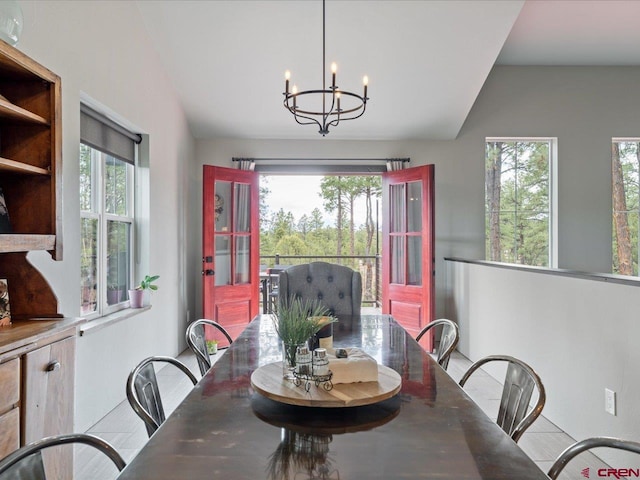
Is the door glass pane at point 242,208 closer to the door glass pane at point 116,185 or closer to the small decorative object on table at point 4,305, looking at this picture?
the door glass pane at point 116,185

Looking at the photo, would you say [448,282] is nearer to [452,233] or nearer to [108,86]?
[452,233]

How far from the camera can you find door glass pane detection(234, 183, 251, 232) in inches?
202

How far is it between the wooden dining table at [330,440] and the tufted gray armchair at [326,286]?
5.12 feet

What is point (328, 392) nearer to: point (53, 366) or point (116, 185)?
point (53, 366)

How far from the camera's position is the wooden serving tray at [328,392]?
3.85 feet

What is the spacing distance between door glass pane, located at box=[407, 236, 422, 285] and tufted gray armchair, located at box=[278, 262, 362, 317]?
2031 mm

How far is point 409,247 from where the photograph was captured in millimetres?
5062

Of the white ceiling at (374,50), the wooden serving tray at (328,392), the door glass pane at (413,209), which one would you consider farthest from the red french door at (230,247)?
the wooden serving tray at (328,392)

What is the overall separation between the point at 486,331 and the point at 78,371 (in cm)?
326

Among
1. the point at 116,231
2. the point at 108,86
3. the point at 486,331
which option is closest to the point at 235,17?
the point at 108,86

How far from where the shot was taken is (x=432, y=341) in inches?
187

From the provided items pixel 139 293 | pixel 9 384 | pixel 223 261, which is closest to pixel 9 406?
pixel 9 384

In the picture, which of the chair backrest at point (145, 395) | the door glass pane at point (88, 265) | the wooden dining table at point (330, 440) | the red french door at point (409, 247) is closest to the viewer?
the wooden dining table at point (330, 440)

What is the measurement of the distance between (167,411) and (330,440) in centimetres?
245
